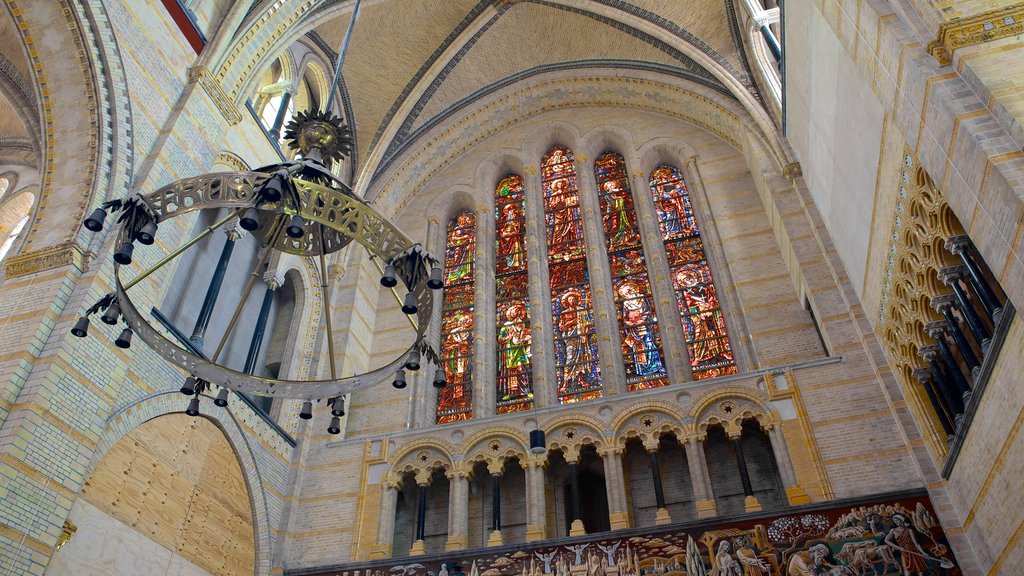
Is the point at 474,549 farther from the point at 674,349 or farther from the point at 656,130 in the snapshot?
the point at 656,130

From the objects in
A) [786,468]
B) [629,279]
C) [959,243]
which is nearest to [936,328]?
[959,243]

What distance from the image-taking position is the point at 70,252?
7.34 m

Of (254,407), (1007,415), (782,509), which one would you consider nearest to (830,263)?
(782,509)

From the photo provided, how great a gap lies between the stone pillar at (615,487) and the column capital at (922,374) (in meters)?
3.53

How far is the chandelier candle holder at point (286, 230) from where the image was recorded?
225 inches

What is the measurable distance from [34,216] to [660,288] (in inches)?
328

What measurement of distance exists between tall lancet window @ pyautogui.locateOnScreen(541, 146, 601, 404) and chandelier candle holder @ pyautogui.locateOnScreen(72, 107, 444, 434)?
15.8 feet

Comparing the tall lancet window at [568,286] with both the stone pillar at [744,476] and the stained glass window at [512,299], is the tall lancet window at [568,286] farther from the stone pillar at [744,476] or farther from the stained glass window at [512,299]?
the stone pillar at [744,476]

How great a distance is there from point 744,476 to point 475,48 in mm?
9794

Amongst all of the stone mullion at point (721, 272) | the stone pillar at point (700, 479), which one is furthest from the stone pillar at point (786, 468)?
the stone mullion at point (721, 272)

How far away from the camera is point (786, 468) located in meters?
8.64

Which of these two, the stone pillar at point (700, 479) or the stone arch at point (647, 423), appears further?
the stone arch at point (647, 423)

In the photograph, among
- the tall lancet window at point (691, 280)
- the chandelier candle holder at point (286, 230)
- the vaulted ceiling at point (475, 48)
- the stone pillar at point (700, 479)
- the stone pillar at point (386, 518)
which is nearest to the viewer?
the chandelier candle holder at point (286, 230)

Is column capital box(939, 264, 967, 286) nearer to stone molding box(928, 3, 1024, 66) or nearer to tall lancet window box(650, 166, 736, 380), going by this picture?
stone molding box(928, 3, 1024, 66)
